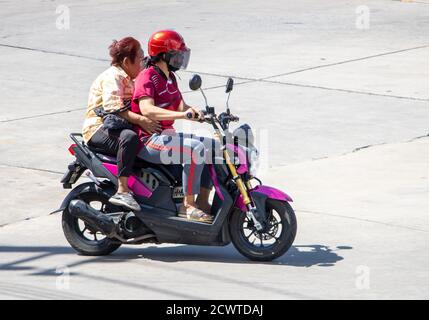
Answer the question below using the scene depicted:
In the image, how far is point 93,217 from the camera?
869 centimetres

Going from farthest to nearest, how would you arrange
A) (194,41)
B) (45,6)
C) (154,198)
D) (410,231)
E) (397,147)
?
(45,6), (194,41), (397,147), (410,231), (154,198)

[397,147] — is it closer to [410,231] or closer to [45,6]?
[410,231]

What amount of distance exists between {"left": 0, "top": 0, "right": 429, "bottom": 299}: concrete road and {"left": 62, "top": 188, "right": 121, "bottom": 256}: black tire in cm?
12

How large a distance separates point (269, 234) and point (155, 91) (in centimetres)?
136

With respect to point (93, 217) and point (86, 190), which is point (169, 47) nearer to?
point (86, 190)

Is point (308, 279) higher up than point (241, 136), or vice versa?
point (241, 136)

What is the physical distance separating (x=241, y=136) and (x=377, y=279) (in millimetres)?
1444

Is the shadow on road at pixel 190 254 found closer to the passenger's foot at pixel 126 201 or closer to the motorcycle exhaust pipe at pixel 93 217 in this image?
the motorcycle exhaust pipe at pixel 93 217

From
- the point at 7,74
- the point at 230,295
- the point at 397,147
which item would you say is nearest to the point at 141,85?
the point at 230,295

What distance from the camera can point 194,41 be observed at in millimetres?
17938

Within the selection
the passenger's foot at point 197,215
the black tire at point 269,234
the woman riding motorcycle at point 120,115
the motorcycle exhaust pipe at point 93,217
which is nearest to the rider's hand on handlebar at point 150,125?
the woman riding motorcycle at point 120,115

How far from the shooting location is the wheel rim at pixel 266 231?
8.43 metres

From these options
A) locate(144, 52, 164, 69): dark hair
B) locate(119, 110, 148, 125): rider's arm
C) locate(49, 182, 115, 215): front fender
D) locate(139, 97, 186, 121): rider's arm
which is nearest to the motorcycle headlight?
locate(139, 97, 186, 121): rider's arm

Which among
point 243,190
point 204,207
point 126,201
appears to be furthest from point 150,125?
point 243,190
